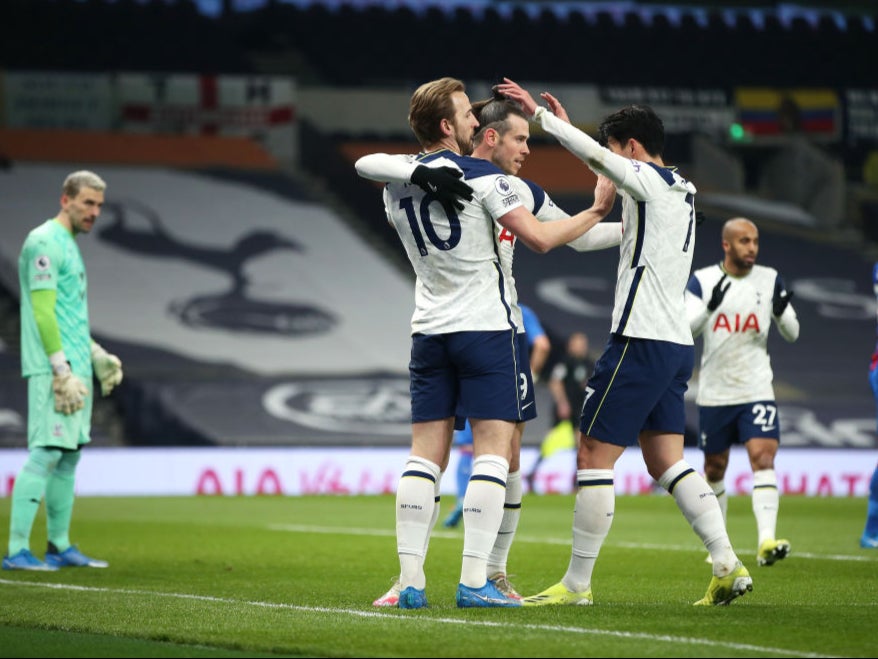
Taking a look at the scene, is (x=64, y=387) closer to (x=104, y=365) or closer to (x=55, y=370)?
(x=55, y=370)

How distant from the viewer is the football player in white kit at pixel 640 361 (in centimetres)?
682

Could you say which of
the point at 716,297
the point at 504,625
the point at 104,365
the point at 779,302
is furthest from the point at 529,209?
the point at 104,365

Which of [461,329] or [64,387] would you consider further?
[64,387]

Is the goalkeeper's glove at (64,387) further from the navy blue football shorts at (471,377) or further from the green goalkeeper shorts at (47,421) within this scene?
the navy blue football shorts at (471,377)

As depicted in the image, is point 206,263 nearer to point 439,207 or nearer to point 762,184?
point 762,184

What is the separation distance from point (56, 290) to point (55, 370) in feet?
1.72

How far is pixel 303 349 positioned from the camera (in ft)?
86.5

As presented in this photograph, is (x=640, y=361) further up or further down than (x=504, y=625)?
further up

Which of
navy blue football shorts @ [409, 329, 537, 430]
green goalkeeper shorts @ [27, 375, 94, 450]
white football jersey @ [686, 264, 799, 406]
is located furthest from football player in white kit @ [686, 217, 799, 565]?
green goalkeeper shorts @ [27, 375, 94, 450]

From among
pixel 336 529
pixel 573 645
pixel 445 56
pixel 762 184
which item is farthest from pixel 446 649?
pixel 762 184

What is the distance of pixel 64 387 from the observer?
922 centimetres

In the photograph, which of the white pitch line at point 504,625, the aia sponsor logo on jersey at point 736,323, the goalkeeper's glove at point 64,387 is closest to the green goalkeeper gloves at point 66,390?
the goalkeeper's glove at point 64,387

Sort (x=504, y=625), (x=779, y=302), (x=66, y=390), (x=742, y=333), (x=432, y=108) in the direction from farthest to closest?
(x=742, y=333) < (x=779, y=302) < (x=66, y=390) < (x=432, y=108) < (x=504, y=625)

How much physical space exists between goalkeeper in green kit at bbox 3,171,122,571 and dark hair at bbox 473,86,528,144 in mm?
3213
